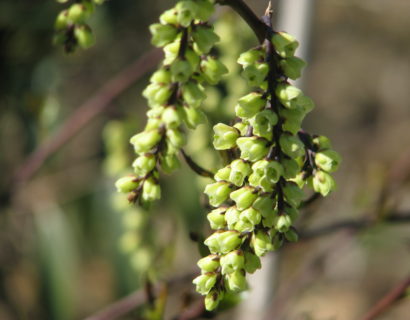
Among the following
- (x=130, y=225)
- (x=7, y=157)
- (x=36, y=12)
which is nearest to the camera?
(x=130, y=225)

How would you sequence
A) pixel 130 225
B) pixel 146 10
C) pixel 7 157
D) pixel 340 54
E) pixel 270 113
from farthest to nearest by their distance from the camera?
pixel 340 54, pixel 146 10, pixel 7 157, pixel 130 225, pixel 270 113

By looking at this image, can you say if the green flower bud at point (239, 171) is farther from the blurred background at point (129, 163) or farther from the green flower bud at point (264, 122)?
the blurred background at point (129, 163)

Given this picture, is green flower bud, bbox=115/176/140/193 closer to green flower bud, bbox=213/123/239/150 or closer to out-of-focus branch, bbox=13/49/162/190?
green flower bud, bbox=213/123/239/150

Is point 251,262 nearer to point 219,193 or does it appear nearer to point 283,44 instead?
point 219,193

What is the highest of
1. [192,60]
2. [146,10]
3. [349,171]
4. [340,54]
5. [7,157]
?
[192,60]

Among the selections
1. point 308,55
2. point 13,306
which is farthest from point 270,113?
point 13,306

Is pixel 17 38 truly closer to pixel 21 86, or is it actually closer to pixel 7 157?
pixel 21 86

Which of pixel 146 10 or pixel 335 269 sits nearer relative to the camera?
pixel 146 10

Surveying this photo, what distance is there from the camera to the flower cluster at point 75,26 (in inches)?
31.2

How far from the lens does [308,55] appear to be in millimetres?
1819

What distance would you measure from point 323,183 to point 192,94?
0.61 feet

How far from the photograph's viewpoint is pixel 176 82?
64 cm

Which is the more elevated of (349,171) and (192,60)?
(192,60)

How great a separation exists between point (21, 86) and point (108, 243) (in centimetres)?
63
